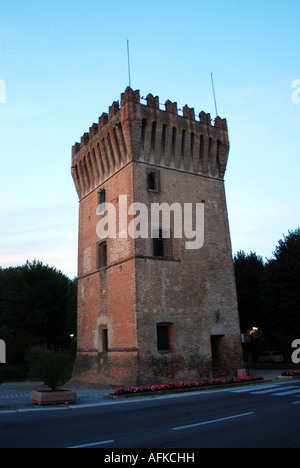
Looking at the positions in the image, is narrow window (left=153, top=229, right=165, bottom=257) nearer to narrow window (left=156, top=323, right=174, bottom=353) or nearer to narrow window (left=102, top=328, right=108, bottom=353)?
narrow window (left=156, top=323, right=174, bottom=353)

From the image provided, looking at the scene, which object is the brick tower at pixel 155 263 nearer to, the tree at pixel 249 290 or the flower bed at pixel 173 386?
the flower bed at pixel 173 386

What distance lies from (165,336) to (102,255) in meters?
6.40

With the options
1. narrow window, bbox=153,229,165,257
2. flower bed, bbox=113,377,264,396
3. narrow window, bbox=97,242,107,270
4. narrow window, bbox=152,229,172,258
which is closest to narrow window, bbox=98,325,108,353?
narrow window, bbox=97,242,107,270

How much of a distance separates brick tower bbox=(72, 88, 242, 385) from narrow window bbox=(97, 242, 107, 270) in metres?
0.06

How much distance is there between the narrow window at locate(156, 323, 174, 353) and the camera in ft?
60.8

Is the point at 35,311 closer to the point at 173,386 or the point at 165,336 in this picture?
the point at 165,336

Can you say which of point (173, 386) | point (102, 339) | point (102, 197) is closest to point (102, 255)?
point (102, 197)

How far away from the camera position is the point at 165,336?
18859 mm

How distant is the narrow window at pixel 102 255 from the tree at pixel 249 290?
44.2ft

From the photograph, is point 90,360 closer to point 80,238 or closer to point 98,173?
point 80,238

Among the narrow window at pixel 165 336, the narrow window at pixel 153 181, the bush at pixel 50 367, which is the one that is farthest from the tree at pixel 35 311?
the bush at pixel 50 367

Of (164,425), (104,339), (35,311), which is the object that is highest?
(35,311)

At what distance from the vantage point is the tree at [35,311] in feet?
105

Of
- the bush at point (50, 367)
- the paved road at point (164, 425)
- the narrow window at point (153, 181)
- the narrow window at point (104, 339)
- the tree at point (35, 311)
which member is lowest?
the paved road at point (164, 425)
